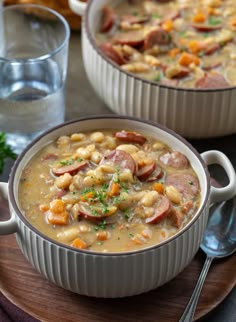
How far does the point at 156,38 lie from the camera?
2.79 metres

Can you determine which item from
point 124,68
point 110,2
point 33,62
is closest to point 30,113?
point 33,62

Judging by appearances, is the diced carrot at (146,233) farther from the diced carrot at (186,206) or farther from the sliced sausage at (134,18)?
the sliced sausage at (134,18)

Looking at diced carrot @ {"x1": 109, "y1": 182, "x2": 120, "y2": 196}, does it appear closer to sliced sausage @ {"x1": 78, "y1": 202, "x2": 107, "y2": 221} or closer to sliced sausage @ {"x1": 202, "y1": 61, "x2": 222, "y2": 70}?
sliced sausage @ {"x1": 78, "y1": 202, "x2": 107, "y2": 221}

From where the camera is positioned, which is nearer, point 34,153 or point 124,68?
point 34,153

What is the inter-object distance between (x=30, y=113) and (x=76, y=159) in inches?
Result: 20.7

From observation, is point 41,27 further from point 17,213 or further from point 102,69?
Result: point 17,213

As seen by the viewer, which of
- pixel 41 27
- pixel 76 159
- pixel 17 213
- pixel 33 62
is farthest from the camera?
pixel 41 27

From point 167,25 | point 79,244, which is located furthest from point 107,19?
point 79,244

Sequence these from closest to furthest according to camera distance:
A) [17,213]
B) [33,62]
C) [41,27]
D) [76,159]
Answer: [17,213]
[76,159]
[33,62]
[41,27]

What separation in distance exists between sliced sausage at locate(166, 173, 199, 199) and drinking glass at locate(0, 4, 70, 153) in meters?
0.69

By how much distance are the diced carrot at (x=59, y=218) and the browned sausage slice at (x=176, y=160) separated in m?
0.38

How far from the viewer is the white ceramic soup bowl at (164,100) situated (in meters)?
2.48

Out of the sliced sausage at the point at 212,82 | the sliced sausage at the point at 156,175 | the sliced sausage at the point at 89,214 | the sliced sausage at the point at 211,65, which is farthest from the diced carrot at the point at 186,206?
the sliced sausage at the point at 211,65

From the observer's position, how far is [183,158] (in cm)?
221
